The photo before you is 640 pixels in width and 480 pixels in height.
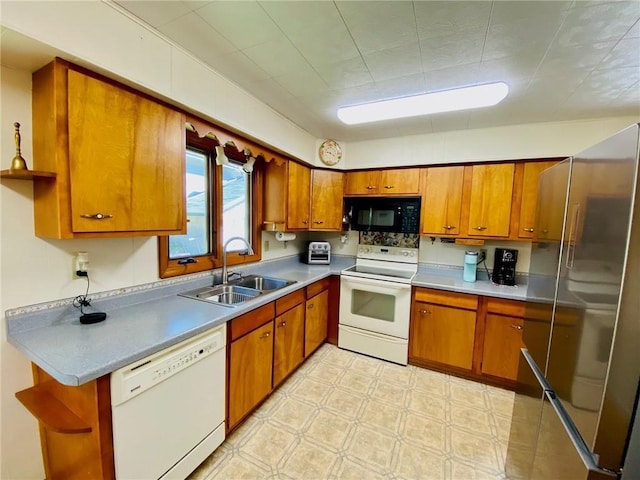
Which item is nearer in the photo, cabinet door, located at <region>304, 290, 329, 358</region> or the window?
the window

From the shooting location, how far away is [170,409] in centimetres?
131

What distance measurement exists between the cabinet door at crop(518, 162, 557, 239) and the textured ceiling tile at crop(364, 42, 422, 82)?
160 centimetres

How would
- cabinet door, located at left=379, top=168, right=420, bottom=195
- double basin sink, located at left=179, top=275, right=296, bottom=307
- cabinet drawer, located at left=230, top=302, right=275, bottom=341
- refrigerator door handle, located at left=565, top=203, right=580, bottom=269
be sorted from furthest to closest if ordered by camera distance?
cabinet door, located at left=379, top=168, right=420, bottom=195 → double basin sink, located at left=179, top=275, right=296, bottom=307 → cabinet drawer, located at left=230, top=302, right=275, bottom=341 → refrigerator door handle, located at left=565, top=203, right=580, bottom=269

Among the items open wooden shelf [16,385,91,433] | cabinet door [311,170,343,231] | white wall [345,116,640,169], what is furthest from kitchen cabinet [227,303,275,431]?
white wall [345,116,640,169]

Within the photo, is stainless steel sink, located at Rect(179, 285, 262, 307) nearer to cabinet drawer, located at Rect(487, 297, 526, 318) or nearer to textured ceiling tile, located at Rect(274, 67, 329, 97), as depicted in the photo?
textured ceiling tile, located at Rect(274, 67, 329, 97)

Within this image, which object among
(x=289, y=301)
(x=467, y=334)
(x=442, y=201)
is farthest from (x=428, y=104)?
(x=467, y=334)

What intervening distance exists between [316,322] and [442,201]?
1.85 meters

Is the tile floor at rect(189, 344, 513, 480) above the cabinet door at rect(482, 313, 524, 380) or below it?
below

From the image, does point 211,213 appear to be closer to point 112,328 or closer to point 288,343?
point 112,328

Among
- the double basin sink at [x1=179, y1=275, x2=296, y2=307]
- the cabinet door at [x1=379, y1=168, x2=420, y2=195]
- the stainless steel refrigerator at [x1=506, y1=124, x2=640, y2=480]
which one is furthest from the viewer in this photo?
the cabinet door at [x1=379, y1=168, x2=420, y2=195]

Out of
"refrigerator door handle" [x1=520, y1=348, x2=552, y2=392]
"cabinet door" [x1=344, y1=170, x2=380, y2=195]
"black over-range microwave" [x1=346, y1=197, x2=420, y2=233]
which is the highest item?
"cabinet door" [x1=344, y1=170, x2=380, y2=195]

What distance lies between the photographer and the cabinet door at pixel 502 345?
2309mm

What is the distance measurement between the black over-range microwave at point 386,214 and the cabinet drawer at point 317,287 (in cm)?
76

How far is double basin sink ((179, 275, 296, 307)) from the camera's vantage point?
200 cm
